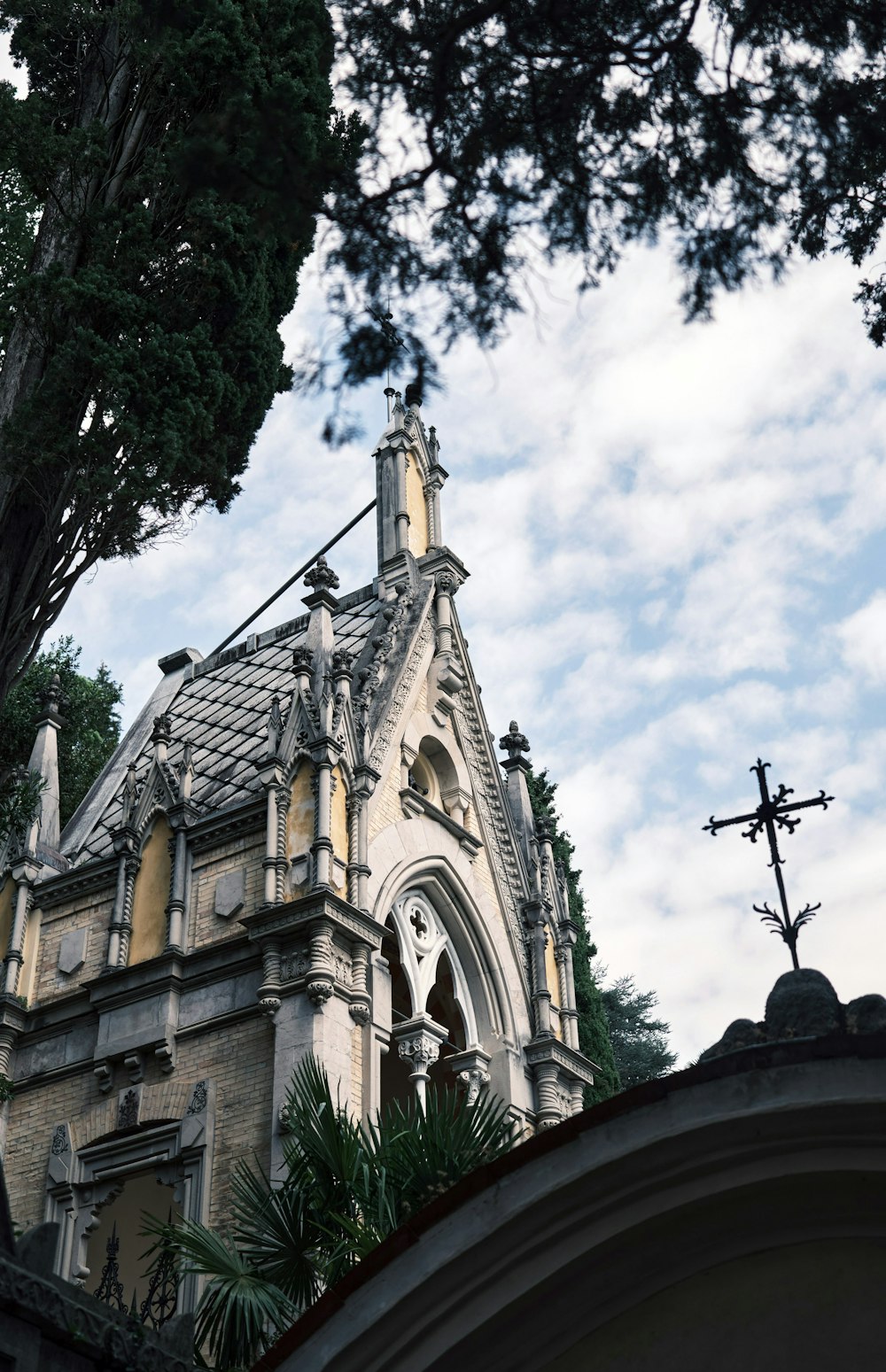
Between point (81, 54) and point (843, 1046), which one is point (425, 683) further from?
point (843, 1046)

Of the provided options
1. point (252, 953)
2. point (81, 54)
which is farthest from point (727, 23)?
point (252, 953)

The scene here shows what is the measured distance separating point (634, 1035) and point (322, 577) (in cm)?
1925

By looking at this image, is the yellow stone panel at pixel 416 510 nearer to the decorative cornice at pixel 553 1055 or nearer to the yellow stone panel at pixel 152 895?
the yellow stone panel at pixel 152 895

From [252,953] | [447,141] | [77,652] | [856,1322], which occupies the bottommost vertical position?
[856,1322]

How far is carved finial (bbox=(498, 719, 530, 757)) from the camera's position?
23688mm

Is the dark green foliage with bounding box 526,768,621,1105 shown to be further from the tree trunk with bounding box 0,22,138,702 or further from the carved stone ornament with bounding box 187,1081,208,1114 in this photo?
the tree trunk with bounding box 0,22,138,702

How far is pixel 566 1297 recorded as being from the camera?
259 inches

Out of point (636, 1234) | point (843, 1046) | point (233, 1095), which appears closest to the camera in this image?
point (843, 1046)

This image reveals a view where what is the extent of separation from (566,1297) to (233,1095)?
34.0ft

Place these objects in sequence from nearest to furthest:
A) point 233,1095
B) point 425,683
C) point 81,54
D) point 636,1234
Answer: point 636,1234
point 81,54
point 233,1095
point 425,683

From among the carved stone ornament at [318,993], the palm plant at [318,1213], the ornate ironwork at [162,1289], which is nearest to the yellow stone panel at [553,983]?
the carved stone ornament at [318,993]

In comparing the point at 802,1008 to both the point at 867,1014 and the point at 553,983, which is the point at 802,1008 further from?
the point at 553,983

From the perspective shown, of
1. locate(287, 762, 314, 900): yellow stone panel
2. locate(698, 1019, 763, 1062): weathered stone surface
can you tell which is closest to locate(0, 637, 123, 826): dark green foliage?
locate(287, 762, 314, 900): yellow stone panel

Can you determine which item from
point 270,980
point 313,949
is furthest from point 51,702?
point 313,949
